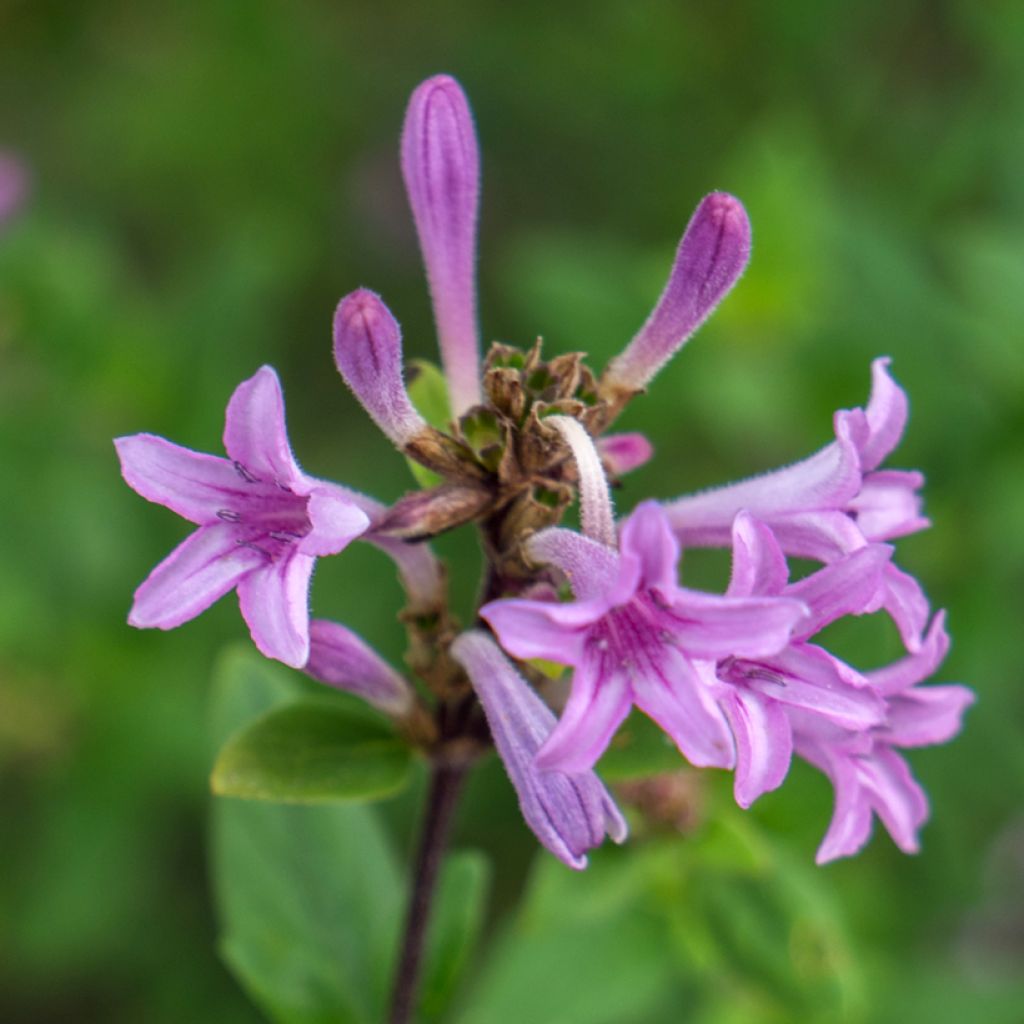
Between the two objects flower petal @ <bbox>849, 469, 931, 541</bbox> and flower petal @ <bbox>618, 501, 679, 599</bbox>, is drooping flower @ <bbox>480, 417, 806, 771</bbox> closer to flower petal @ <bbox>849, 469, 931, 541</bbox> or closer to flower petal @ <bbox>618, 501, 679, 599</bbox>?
flower petal @ <bbox>618, 501, 679, 599</bbox>

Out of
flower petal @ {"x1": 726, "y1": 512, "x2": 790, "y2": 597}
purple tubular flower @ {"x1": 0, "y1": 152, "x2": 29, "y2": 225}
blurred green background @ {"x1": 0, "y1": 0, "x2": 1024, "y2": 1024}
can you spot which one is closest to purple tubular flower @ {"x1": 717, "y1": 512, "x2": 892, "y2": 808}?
flower petal @ {"x1": 726, "y1": 512, "x2": 790, "y2": 597}

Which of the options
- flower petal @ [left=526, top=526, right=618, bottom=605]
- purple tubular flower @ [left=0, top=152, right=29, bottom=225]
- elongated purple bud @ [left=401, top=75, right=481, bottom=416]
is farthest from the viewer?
purple tubular flower @ [left=0, top=152, right=29, bottom=225]

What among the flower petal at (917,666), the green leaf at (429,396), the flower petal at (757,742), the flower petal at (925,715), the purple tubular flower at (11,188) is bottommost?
the purple tubular flower at (11,188)

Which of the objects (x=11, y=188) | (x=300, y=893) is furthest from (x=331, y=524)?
(x=11, y=188)

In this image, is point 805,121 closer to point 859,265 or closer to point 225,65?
point 859,265

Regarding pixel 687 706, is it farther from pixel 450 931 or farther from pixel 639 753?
pixel 450 931

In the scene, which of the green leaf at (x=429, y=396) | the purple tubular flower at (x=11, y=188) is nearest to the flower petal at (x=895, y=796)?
the green leaf at (x=429, y=396)

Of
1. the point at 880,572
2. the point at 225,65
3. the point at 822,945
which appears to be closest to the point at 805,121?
the point at 225,65

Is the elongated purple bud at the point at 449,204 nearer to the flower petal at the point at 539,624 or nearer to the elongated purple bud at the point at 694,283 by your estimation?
the elongated purple bud at the point at 694,283
